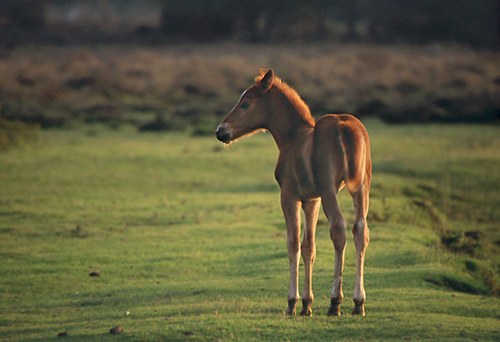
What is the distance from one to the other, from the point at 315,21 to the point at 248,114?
54.0 meters

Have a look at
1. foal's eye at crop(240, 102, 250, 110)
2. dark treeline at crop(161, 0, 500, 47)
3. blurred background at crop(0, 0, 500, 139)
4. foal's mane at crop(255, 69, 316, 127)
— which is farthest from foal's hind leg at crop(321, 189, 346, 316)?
dark treeline at crop(161, 0, 500, 47)

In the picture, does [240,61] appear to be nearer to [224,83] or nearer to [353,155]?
Answer: [224,83]

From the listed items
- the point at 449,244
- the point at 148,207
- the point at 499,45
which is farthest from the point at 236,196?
the point at 499,45

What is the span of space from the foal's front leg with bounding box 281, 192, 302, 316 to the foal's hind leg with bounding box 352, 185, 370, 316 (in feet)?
1.61

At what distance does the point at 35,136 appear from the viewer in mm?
24391

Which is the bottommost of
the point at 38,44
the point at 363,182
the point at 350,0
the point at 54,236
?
the point at 54,236

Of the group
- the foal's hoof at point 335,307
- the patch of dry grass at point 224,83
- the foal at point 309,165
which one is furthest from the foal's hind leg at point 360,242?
the patch of dry grass at point 224,83

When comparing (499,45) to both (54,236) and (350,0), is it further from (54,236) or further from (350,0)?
(54,236)

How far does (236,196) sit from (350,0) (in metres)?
43.6

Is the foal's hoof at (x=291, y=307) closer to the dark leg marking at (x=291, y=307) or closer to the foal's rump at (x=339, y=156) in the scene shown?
the dark leg marking at (x=291, y=307)

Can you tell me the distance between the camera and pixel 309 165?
28.2 feet

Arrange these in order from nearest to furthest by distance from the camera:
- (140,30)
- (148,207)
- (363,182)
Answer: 1. (363,182)
2. (148,207)
3. (140,30)

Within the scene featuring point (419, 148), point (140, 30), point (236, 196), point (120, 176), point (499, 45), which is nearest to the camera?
point (236, 196)

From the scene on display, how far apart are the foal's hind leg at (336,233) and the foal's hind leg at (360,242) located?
140mm
